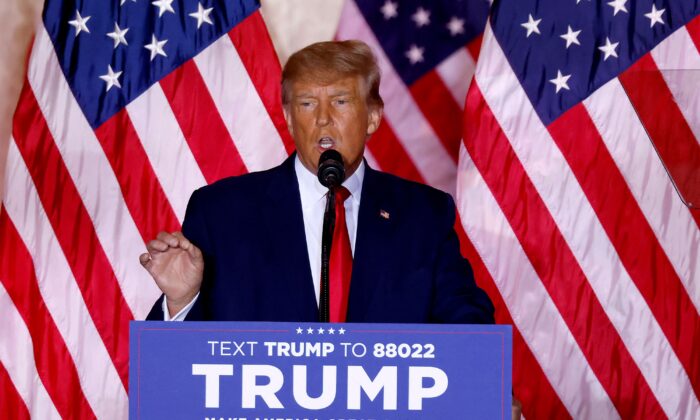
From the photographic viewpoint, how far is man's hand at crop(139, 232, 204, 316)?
195 cm

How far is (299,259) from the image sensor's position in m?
2.22

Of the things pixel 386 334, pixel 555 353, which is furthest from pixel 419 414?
pixel 555 353

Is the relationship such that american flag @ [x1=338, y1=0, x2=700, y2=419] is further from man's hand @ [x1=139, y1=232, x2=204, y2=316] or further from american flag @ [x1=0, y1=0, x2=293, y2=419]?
man's hand @ [x1=139, y1=232, x2=204, y2=316]

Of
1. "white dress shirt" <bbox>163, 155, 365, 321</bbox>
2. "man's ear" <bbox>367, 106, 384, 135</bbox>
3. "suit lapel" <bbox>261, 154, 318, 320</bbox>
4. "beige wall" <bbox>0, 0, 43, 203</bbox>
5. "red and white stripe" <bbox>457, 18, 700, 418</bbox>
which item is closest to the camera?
"suit lapel" <bbox>261, 154, 318, 320</bbox>

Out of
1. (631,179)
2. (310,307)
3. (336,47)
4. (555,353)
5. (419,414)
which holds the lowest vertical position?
(419,414)

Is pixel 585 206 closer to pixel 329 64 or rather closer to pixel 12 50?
pixel 329 64

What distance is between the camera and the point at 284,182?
7.68 ft

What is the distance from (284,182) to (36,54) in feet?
5.17

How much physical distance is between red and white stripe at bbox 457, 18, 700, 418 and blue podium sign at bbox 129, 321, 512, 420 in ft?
6.02

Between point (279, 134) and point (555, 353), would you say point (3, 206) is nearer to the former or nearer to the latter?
point (279, 134)

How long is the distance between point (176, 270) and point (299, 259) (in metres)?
0.33

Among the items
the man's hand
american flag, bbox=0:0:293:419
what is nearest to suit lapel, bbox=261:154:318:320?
the man's hand

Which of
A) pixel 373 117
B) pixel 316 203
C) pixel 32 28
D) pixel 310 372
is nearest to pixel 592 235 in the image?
pixel 373 117

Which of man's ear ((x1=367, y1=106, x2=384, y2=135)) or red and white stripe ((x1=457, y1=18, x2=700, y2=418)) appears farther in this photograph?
red and white stripe ((x1=457, y1=18, x2=700, y2=418))
